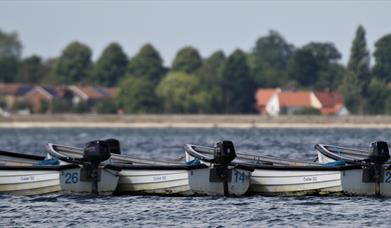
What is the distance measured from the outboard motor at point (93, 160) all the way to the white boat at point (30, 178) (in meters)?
0.49

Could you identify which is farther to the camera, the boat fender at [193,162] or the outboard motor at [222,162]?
A: the boat fender at [193,162]

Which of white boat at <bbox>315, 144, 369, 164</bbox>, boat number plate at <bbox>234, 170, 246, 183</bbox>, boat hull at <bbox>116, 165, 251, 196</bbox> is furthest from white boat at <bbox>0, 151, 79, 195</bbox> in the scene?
white boat at <bbox>315, 144, 369, 164</bbox>

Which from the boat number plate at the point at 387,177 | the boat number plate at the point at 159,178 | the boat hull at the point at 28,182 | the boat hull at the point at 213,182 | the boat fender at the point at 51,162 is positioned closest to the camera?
the boat number plate at the point at 387,177

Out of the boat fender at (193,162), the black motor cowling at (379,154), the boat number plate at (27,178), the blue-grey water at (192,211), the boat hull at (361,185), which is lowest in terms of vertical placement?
the blue-grey water at (192,211)

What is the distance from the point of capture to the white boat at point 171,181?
47031 mm

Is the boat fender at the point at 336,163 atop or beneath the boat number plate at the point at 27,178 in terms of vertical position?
atop

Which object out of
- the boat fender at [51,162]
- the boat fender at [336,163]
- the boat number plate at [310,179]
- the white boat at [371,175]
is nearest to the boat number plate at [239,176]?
the boat number plate at [310,179]

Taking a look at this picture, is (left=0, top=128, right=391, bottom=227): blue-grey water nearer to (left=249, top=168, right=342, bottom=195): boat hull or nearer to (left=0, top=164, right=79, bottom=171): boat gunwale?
(left=249, top=168, right=342, bottom=195): boat hull

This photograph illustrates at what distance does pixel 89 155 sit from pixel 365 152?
11681mm

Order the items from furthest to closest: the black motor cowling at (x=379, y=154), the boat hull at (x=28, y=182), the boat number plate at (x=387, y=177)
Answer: the boat hull at (x=28, y=182), the boat number plate at (x=387, y=177), the black motor cowling at (x=379, y=154)

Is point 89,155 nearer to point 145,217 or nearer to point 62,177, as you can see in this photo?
point 62,177

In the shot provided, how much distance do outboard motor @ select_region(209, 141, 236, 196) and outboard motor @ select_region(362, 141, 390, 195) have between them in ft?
15.1

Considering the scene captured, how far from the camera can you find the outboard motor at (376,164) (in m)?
46.4

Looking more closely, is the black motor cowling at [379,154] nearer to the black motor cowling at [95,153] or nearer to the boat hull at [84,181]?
the boat hull at [84,181]
